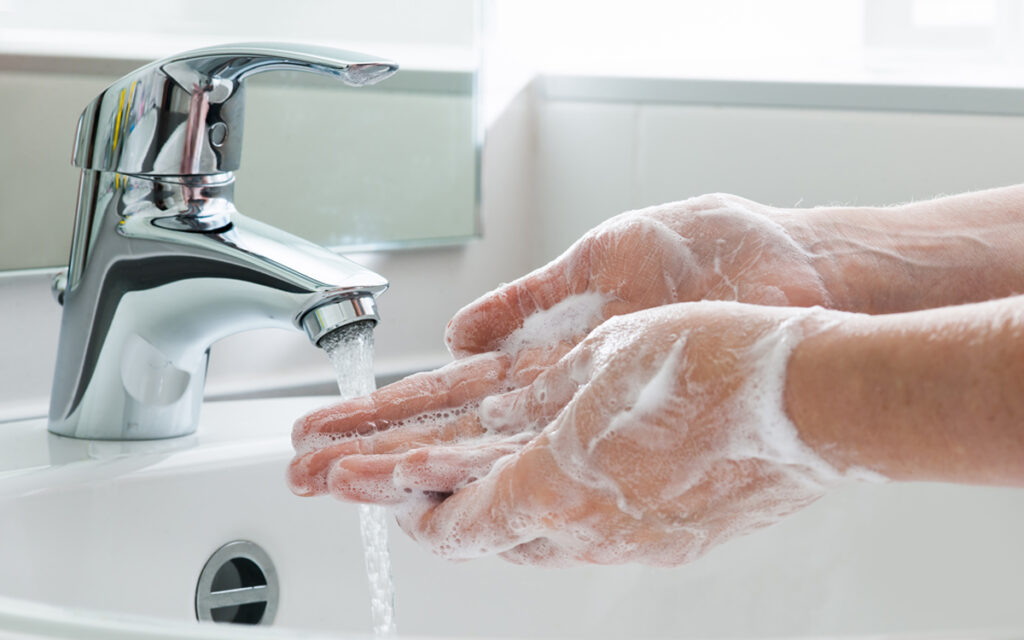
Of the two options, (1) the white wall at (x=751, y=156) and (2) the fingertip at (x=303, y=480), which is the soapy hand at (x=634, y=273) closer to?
(2) the fingertip at (x=303, y=480)

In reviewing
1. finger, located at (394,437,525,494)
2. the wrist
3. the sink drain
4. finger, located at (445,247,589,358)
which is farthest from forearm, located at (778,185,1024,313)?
the sink drain

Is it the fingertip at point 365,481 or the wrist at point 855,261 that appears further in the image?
the wrist at point 855,261

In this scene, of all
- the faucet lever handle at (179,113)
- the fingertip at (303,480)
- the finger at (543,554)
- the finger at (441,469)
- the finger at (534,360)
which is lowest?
the finger at (543,554)

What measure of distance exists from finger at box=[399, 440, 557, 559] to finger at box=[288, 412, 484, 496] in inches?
2.5

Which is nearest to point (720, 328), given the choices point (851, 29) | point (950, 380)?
point (950, 380)

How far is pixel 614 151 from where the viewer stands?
996 millimetres

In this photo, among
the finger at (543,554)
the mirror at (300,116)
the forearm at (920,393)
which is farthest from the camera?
Answer: the mirror at (300,116)

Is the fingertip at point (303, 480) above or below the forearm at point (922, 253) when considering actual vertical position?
below

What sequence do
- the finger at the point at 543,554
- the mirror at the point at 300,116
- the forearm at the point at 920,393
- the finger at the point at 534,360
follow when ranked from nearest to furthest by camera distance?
1. the forearm at the point at 920,393
2. the finger at the point at 543,554
3. the finger at the point at 534,360
4. the mirror at the point at 300,116

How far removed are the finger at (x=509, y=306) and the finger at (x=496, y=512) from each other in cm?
15

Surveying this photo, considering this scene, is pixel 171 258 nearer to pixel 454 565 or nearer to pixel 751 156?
pixel 454 565

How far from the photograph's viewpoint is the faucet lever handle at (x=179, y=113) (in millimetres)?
584

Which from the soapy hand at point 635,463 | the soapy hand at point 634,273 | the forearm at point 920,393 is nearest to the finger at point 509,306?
the soapy hand at point 634,273

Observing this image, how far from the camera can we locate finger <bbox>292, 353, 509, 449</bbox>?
56cm
